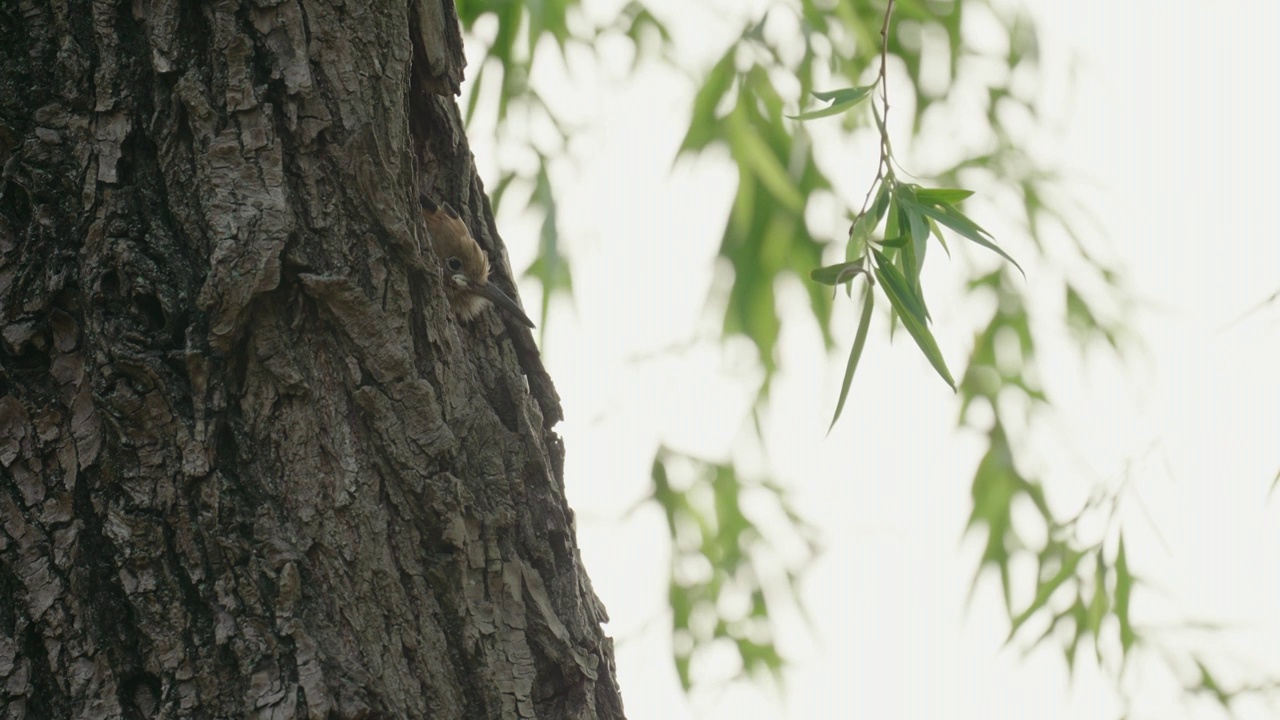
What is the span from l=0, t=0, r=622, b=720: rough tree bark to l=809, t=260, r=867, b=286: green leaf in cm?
35

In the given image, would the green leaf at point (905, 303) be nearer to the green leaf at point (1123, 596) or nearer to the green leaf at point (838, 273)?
the green leaf at point (838, 273)

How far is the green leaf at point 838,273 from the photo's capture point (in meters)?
0.92

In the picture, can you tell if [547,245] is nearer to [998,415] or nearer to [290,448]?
[998,415]

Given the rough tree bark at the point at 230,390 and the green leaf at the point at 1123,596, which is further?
the green leaf at the point at 1123,596

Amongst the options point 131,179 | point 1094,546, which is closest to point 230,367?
point 131,179

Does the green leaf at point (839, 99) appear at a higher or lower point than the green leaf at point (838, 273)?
higher

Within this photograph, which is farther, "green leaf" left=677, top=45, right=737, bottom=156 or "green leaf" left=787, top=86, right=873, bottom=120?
"green leaf" left=677, top=45, right=737, bottom=156

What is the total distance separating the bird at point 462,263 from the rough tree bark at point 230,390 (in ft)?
0.68

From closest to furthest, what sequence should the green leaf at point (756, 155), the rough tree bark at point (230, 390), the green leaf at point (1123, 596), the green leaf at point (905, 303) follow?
the rough tree bark at point (230, 390) < the green leaf at point (905, 303) < the green leaf at point (1123, 596) < the green leaf at point (756, 155)

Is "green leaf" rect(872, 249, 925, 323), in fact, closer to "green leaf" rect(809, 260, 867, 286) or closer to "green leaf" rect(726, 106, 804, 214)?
"green leaf" rect(809, 260, 867, 286)

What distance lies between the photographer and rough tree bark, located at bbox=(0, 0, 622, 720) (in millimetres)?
834

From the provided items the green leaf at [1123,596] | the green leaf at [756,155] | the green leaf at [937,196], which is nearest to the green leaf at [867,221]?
the green leaf at [937,196]

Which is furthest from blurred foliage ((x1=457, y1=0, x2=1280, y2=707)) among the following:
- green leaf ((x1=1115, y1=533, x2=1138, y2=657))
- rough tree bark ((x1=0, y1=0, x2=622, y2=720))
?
rough tree bark ((x1=0, y1=0, x2=622, y2=720))

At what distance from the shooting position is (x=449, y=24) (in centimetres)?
109
